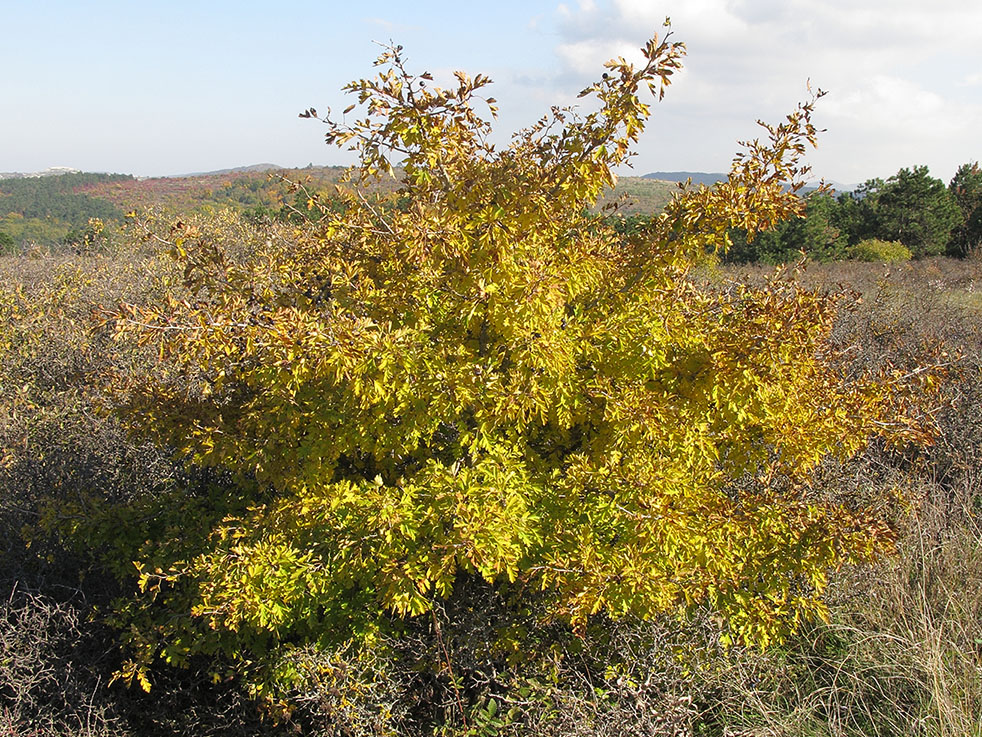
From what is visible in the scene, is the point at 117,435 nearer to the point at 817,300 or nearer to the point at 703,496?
the point at 703,496

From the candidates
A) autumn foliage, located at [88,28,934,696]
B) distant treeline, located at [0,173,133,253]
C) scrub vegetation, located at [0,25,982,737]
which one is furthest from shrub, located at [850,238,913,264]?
distant treeline, located at [0,173,133,253]

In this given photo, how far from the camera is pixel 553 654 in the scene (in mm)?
3473

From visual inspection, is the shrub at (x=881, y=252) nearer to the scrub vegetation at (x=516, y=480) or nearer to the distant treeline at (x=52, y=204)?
the scrub vegetation at (x=516, y=480)

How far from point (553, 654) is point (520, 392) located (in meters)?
1.62

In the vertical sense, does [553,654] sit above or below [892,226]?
below

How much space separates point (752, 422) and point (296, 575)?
2.15 m

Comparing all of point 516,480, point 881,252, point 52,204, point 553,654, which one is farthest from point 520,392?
point 52,204

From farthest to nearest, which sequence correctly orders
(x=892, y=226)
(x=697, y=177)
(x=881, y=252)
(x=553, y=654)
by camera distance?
(x=697, y=177), (x=892, y=226), (x=881, y=252), (x=553, y=654)

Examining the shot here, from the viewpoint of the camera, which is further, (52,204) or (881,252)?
(52,204)

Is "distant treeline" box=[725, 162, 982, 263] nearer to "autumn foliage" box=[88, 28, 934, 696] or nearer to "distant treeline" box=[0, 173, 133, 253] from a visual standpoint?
"autumn foliage" box=[88, 28, 934, 696]

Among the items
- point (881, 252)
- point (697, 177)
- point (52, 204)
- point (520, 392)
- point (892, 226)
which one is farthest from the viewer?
point (697, 177)

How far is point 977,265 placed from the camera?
54.6 ft

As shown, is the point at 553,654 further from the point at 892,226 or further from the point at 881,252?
the point at 892,226

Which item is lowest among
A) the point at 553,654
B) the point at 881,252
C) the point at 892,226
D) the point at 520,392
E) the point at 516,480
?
the point at 553,654
